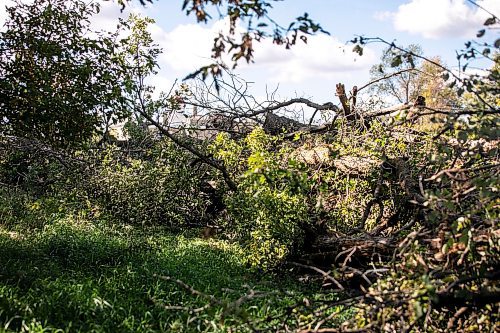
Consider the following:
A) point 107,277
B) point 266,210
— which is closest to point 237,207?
point 266,210

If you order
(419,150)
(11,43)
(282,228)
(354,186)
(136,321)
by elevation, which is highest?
(11,43)

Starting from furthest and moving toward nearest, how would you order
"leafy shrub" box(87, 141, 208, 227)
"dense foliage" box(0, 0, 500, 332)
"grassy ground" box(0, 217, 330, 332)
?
"leafy shrub" box(87, 141, 208, 227), "grassy ground" box(0, 217, 330, 332), "dense foliage" box(0, 0, 500, 332)

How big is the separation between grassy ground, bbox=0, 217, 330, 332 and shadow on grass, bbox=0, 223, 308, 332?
0.03 ft

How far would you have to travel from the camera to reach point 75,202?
32.9 feet

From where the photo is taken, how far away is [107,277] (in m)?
6.27

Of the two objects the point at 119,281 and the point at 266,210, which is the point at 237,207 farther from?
the point at 119,281

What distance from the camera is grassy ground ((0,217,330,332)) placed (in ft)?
15.4

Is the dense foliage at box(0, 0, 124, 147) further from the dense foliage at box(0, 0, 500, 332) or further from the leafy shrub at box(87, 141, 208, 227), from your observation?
the leafy shrub at box(87, 141, 208, 227)

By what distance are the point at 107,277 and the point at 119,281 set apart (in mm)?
322

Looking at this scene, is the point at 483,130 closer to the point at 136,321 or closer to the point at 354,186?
the point at 136,321

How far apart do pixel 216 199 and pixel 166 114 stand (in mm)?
1661

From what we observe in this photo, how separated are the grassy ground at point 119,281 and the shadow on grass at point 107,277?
1 centimetres

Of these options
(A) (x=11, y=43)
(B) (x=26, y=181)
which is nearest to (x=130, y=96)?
(A) (x=11, y=43)

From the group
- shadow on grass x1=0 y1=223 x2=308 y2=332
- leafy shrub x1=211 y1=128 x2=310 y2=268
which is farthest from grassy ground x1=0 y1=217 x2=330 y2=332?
leafy shrub x1=211 y1=128 x2=310 y2=268
